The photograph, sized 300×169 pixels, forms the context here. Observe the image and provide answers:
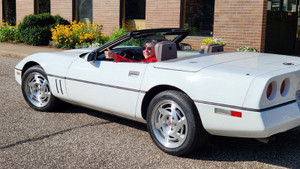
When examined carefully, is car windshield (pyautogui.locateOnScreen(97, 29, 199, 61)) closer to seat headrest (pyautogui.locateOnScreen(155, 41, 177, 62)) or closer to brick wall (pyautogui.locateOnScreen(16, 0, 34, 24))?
seat headrest (pyautogui.locateOnScreen(155, 41, 177, 62))

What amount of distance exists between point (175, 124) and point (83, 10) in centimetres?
1381

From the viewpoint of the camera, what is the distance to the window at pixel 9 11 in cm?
2066

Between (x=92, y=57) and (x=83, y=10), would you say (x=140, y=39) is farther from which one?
(x=83, y=10)

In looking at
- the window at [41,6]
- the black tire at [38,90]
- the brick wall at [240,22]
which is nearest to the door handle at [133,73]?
the black tire at [38,90]

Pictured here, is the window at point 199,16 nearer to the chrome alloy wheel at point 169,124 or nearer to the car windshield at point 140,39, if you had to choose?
the car windshield at point 140,39

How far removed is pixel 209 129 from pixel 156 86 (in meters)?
0.80

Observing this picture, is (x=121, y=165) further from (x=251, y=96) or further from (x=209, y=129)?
(x=251, y=96)

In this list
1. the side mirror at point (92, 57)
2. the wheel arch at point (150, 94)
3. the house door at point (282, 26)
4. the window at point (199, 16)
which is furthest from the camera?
the window at point (199, 16)

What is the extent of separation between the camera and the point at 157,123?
433 cm

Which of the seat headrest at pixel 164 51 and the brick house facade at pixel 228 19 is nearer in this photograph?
Answer: the seat headrest at pixel 164 51

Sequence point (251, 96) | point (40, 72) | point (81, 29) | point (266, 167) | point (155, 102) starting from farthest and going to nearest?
1. point (81, 29)
2. point (40, 72)
3. point (155, 102)
4. point (266, 167)
5. point (251, 96)

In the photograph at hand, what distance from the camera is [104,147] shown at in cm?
443

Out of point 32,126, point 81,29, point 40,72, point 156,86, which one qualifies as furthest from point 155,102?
point 81,29

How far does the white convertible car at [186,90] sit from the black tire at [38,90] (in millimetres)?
266
